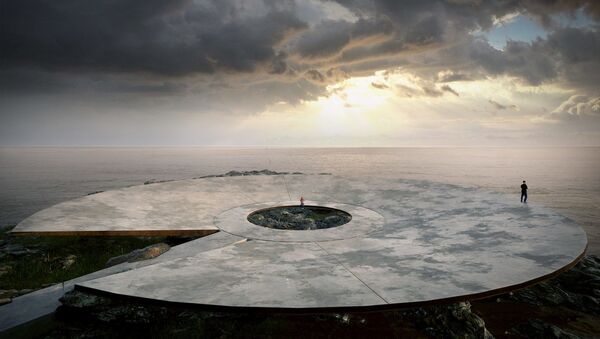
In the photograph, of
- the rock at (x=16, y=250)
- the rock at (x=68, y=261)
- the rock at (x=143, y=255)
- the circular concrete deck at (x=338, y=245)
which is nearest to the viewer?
the circular concrete deck at (x=338, y=245)

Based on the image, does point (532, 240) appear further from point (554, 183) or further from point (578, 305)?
point (554, 183)

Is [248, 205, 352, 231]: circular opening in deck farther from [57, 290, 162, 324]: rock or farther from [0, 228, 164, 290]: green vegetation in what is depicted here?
[0, 228, 164, 290]: green vegetation

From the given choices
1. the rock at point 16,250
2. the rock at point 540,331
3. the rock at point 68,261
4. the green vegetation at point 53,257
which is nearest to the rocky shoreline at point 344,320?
the rock at point 540,331

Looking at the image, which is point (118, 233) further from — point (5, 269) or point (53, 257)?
point (5, 269)

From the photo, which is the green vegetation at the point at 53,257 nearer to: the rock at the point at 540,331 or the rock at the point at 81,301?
the rock at the point at 81,301

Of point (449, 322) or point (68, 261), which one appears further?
point (68, 261)

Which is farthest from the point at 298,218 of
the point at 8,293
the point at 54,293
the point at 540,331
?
the point at 8,293
